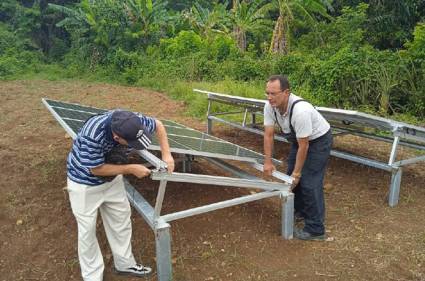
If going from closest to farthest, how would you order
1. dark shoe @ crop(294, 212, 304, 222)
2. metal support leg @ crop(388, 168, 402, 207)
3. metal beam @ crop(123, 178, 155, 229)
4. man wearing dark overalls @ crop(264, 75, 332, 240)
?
metal beam @ crop(123, 178, 155, 229)
man wearing dark overalls @ crop(264, 75, 332, 240)
dark shoe @ crop(294, 212, 304, 222)
metal support leg @ crop(388, 168, 402, 207)

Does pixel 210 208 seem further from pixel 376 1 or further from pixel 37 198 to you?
pixel 376 1

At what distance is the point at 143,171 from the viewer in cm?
278

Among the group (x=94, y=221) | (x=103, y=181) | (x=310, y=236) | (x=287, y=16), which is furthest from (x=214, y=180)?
(x=287, y=16)

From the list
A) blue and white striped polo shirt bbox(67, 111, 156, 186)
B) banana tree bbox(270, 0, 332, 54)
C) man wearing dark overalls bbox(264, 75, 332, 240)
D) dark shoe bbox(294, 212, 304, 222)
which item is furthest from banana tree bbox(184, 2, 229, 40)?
blue and white striped polo shirt bbox(67, 111, 156, 186)

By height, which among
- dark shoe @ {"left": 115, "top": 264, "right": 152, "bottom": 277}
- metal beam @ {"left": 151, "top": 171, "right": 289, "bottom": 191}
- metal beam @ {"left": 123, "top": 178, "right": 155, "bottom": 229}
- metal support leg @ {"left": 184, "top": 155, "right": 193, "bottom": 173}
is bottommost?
dark shoe @ {"left": 115, "top": 264, "right": 152, "bottom": 277}

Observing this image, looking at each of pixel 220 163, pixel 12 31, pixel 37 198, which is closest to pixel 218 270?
pixel 220 163

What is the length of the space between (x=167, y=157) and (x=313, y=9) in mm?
14448

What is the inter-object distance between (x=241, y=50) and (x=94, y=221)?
1571 centimetres

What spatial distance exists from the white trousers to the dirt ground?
257 mm

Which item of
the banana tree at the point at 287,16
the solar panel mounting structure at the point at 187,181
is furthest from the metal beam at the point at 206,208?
the banana tree at the point at 287,16

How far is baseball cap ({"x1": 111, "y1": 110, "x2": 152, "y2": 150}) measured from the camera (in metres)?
2.70

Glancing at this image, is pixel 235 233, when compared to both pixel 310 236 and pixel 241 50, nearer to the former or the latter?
pixel 310 236

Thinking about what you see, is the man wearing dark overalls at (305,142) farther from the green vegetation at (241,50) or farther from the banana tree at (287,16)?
the banana tree at (287,16)

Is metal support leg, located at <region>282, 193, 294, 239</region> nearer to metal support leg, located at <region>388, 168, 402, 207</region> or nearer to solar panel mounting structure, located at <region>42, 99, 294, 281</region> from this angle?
solar panel mounting structure, located at <region>42, 99, 294, 281</region>
